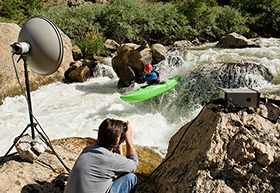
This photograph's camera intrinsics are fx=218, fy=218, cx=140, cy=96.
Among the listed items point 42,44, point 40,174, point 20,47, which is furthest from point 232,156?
point 20,47

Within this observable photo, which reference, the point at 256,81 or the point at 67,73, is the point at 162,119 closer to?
the point at 256,81

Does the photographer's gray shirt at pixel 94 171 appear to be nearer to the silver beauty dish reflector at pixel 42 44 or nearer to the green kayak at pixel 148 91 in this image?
the silver beauty dish reflector at pixel 42 44

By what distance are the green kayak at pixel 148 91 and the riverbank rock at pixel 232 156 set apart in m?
3.00

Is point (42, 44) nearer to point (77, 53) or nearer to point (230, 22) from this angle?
point (77, 53)

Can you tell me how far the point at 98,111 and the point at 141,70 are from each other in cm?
209

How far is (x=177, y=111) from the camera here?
521cm

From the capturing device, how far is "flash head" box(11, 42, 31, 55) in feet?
6.32

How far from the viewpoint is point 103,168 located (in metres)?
1.52

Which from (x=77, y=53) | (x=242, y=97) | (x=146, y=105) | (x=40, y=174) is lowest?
(x=146, y=105)

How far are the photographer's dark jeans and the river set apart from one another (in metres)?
1.86

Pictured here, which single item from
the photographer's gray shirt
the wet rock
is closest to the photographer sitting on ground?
the photographer's gray shirt

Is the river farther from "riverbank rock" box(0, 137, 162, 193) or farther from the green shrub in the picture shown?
the green shrub

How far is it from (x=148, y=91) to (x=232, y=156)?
3.49 m

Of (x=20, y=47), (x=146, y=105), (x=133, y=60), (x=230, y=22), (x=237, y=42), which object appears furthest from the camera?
(x=230, y=22)
